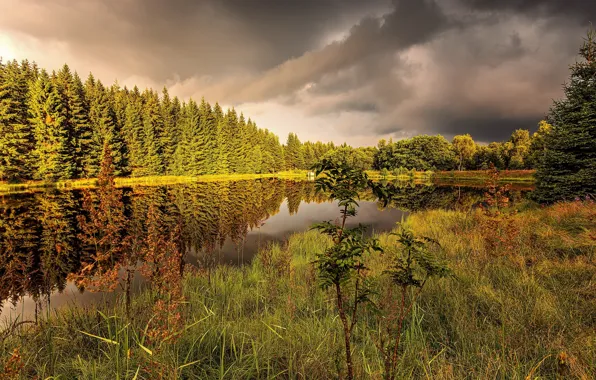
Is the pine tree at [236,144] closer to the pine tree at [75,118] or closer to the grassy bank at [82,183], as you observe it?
the grassy bank at [82,183]

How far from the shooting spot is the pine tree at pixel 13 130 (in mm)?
33188

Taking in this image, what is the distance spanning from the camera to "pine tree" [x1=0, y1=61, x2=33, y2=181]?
3319cm

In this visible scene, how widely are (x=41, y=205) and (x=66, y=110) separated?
91.8 feet

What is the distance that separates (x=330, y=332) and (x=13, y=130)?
48661mm

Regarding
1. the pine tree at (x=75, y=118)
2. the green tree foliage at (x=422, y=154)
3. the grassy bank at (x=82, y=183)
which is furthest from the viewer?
the green tree foliage at (x=422, y=154)

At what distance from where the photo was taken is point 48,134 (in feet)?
121

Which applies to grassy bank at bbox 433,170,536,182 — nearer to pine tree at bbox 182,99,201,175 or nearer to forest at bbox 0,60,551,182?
forest at bbox 0,60,551,182

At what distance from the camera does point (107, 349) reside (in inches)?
152

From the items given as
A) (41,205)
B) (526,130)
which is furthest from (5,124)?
(526,130)

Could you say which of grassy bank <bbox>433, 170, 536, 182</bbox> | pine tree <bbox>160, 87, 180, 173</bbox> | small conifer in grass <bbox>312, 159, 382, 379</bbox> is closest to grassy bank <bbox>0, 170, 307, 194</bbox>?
pine tree <bbox>160, 87, 180, 173</bbox>

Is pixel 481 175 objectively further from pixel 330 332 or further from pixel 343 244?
pixel 343 244

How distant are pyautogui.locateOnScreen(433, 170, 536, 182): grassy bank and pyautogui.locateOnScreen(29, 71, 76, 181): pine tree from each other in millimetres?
56687

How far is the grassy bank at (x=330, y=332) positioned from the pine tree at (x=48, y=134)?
42824 millimetres

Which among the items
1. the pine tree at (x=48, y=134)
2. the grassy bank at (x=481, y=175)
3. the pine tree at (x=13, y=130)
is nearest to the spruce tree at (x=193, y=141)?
the pine tree at (x=48, y=134)
